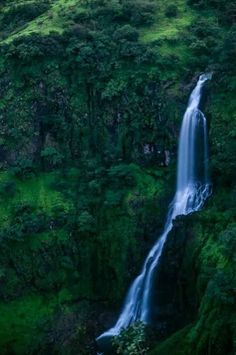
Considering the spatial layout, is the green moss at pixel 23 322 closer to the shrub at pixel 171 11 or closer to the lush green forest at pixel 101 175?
the lush green forest at pixel 101 175

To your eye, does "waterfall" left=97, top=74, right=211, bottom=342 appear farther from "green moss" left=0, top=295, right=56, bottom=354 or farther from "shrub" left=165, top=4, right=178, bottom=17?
"shrub" left=165, top=4, right=178, bottom=17

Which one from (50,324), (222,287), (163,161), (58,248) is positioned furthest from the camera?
(163,161)

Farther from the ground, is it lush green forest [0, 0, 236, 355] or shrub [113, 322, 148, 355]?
lush green forest [0, 0, 236, 355]

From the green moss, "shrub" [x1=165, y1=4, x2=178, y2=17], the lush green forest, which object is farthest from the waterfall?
"shrub" [x1=165, y1=4, x2=178, y2=17]

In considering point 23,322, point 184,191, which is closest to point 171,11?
point 184,191

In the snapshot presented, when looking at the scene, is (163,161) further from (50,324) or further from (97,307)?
(50,324)

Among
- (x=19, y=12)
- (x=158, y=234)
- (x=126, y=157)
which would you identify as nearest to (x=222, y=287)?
(x=158, y=234)

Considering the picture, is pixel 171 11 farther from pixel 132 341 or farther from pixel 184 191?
pixel 132 341

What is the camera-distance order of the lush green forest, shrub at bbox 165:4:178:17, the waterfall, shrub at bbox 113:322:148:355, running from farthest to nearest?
shrub at bbox 165:4:178:17
the waterfall
the lush green forest
shrub at bbox 113:322:148:355
